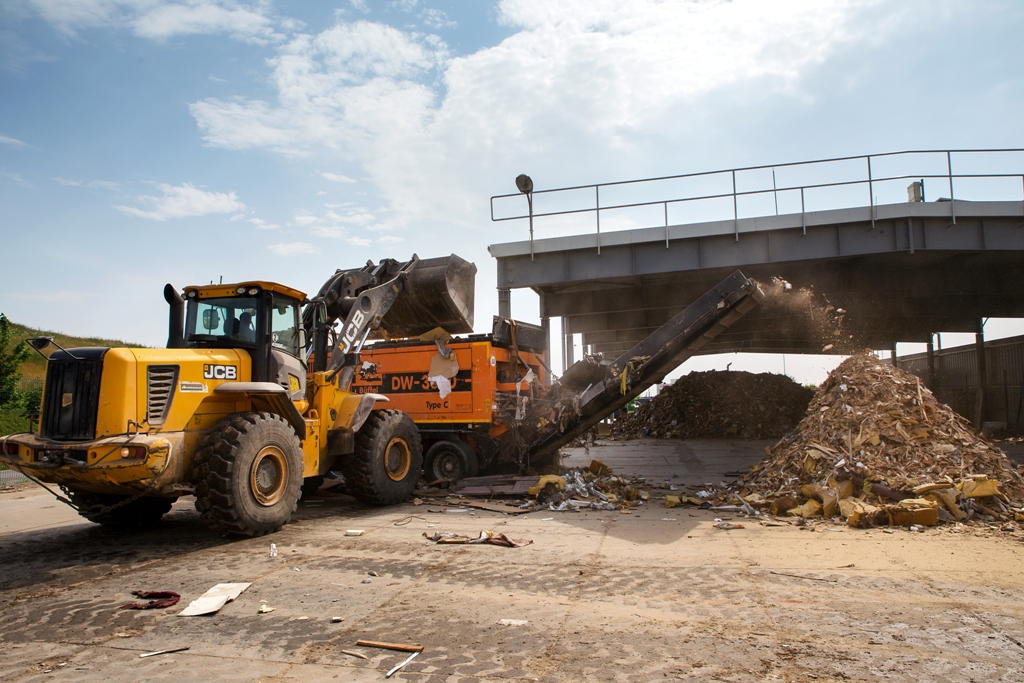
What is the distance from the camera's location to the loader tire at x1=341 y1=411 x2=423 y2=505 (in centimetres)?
901

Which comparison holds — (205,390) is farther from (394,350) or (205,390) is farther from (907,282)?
(907,282)

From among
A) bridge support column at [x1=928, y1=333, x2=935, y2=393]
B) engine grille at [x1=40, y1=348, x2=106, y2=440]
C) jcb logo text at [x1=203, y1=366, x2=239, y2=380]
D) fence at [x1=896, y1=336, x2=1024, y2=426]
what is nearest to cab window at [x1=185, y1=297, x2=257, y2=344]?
jcb logo text at [x1=203, y1=366, x2=239, y2=380]

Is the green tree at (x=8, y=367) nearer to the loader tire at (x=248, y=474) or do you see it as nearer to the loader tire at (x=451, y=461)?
the loader tire at (x=451, y=461)

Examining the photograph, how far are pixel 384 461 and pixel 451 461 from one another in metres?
2.47

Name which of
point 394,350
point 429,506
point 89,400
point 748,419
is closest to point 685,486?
point 429,506

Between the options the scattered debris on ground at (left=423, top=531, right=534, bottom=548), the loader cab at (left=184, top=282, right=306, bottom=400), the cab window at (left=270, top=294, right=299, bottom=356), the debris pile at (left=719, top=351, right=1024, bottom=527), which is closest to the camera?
the scattered debris on ground at (left=423, top=531, right=534, bottom=548)

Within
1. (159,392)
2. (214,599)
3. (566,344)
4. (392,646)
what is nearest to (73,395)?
(159,392)

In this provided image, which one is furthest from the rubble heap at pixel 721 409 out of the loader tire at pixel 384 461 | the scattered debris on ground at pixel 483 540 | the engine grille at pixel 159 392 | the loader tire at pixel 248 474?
the engine grille at pixel 159 392

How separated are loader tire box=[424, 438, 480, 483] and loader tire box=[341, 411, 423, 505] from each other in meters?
1.52

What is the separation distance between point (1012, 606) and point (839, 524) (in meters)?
3.12

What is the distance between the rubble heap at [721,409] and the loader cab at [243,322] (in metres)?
21.3

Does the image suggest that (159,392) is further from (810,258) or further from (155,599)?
(810,258)

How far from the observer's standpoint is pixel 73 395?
6.47m

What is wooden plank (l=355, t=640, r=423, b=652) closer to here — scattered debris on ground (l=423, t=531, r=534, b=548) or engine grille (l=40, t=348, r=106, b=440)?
scattered debris on ground (l=423, t=531, r=534, b=548)
